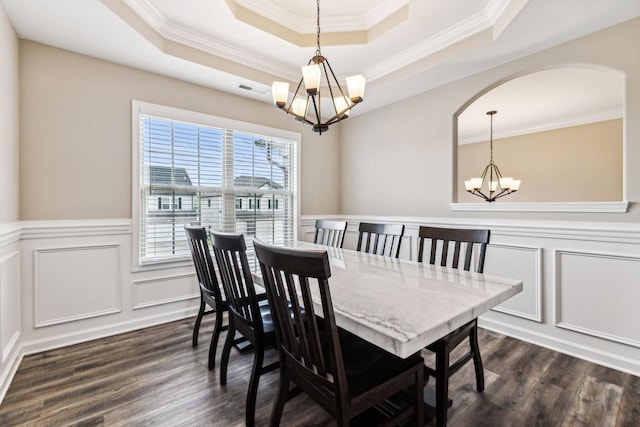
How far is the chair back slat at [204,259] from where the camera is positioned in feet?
6.29

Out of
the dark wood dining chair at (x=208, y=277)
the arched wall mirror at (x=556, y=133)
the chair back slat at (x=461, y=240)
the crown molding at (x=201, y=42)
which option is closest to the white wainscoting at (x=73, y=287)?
the dark wood dining chair at (x=208, y=277)

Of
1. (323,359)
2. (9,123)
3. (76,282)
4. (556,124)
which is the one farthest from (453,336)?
(556,124)

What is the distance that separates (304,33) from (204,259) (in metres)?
2.26

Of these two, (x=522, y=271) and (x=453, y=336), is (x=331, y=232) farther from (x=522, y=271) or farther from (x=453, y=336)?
(x=522, y=271)

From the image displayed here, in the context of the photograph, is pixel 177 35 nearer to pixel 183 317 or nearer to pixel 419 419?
pixel 183 317

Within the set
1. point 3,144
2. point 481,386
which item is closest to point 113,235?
point 3,144

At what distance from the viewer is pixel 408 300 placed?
48.3 inches

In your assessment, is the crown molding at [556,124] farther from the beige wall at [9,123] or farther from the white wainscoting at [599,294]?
the beige wall at [9,123]

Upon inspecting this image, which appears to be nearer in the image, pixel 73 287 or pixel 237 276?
pixel 237 276

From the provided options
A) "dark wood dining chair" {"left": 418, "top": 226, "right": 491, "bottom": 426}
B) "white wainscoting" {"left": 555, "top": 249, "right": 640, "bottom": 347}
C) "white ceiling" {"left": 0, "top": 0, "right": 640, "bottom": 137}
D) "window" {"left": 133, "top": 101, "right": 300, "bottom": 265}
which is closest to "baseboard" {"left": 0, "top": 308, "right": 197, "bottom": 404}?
"window" {"left": 133, "top": 101, "right": 300, "bottom": 265}

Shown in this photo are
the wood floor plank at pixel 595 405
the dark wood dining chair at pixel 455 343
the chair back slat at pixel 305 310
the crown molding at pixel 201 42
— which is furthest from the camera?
the crown molding at pixel 201 42

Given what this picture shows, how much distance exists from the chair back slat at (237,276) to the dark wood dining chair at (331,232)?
4.26 feet

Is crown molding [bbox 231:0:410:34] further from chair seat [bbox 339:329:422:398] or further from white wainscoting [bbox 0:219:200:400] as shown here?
chair seat [bbox 339:329:422:398]

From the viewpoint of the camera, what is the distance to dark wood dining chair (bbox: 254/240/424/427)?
97 centimetres
